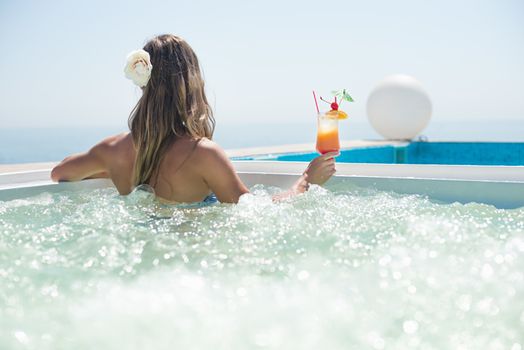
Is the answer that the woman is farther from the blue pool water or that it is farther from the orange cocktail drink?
the blue pool water

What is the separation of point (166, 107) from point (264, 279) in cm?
108

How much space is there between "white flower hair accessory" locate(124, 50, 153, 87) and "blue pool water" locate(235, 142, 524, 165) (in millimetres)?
4635

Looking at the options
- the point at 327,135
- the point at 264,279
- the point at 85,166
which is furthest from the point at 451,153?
the point at 264,279

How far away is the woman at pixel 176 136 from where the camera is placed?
2.23m

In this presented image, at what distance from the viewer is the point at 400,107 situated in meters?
7.64

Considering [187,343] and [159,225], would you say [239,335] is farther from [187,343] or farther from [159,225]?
[159,225]

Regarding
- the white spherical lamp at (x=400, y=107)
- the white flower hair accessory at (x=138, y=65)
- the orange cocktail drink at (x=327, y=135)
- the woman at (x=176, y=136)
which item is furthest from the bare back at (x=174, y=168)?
the white spherical lamp at (x=400, y=107)

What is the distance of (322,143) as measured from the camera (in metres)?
2.47

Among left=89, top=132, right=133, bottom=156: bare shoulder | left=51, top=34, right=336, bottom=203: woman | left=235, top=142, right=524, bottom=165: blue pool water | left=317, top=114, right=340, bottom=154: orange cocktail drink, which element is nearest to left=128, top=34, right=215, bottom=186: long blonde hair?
left=51, top=34, right=336, bottom=203: woman

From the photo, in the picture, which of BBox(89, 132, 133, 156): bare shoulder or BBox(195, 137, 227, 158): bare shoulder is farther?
BBox(89, 132, 133, 156): bare shoulder

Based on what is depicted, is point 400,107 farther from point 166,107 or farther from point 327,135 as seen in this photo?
point 166,107

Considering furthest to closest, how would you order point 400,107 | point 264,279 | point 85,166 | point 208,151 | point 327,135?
point 400,107, point 85,166, point 327,135, point 208,151, point 264,279

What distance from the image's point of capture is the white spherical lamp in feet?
25.1

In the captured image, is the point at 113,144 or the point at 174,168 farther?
the point at 113,144
